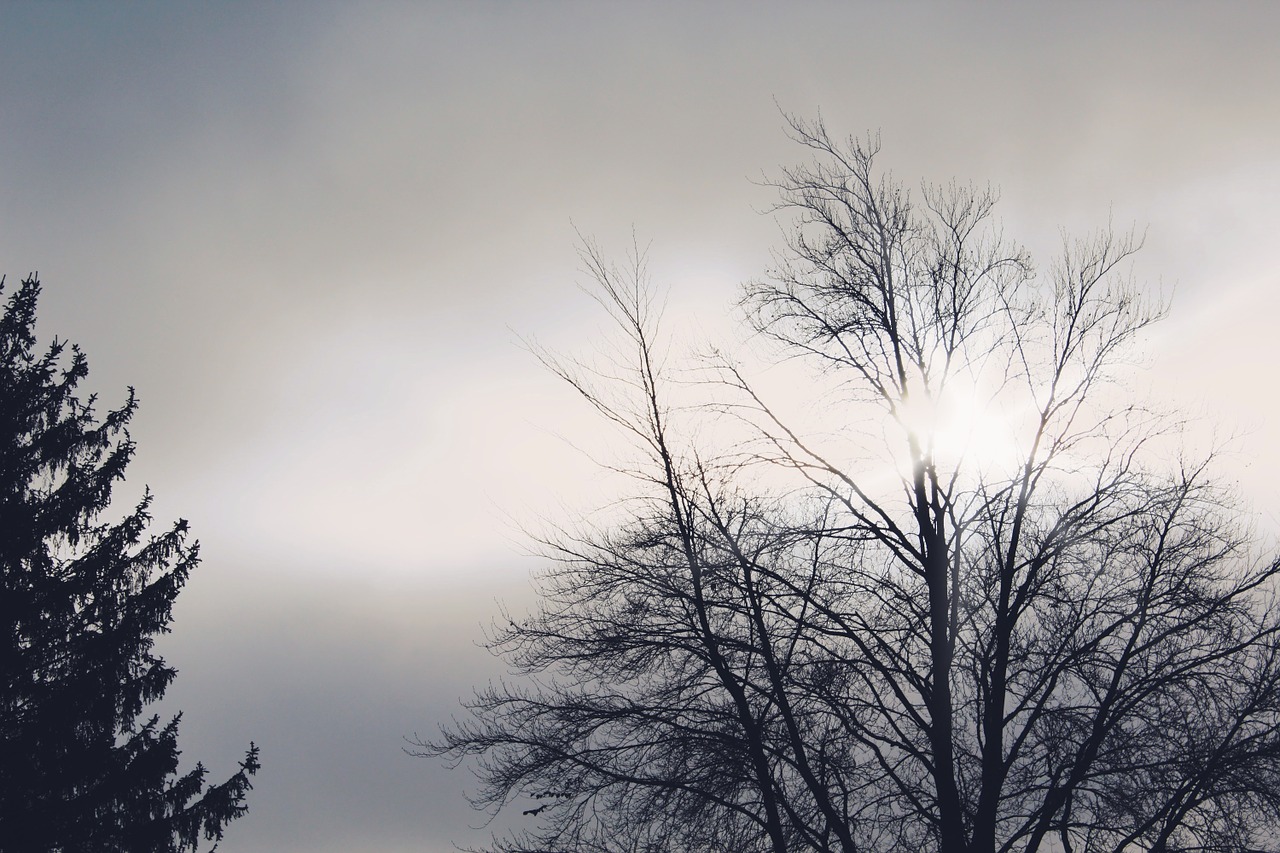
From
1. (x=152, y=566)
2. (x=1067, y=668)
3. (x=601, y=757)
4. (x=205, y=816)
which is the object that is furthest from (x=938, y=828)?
(x=152, y=566)

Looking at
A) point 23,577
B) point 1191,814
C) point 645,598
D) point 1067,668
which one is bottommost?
point 1191,814

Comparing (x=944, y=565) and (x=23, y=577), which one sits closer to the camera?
(x=944, y=565)

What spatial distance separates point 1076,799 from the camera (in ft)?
33.9

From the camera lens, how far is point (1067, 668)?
10.3 metres

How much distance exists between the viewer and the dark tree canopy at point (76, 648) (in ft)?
42.1

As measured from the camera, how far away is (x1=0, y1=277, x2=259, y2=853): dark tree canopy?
1283 centimetres

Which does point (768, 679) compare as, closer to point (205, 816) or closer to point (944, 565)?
point (944, 565)

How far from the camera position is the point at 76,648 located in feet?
44.7

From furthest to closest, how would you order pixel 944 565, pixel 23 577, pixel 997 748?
pixel 23 577 < pixel 944 565 < pixel 997 748

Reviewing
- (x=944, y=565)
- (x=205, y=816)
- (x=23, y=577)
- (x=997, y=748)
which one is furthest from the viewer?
(x=205, y=816)

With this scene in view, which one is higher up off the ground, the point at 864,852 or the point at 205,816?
the point at 205,816

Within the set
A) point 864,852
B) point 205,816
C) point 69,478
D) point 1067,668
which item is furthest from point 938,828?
point 69,478

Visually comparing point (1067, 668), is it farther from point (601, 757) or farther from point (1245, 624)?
point (601, 757)

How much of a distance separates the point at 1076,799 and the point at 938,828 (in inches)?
63.5
